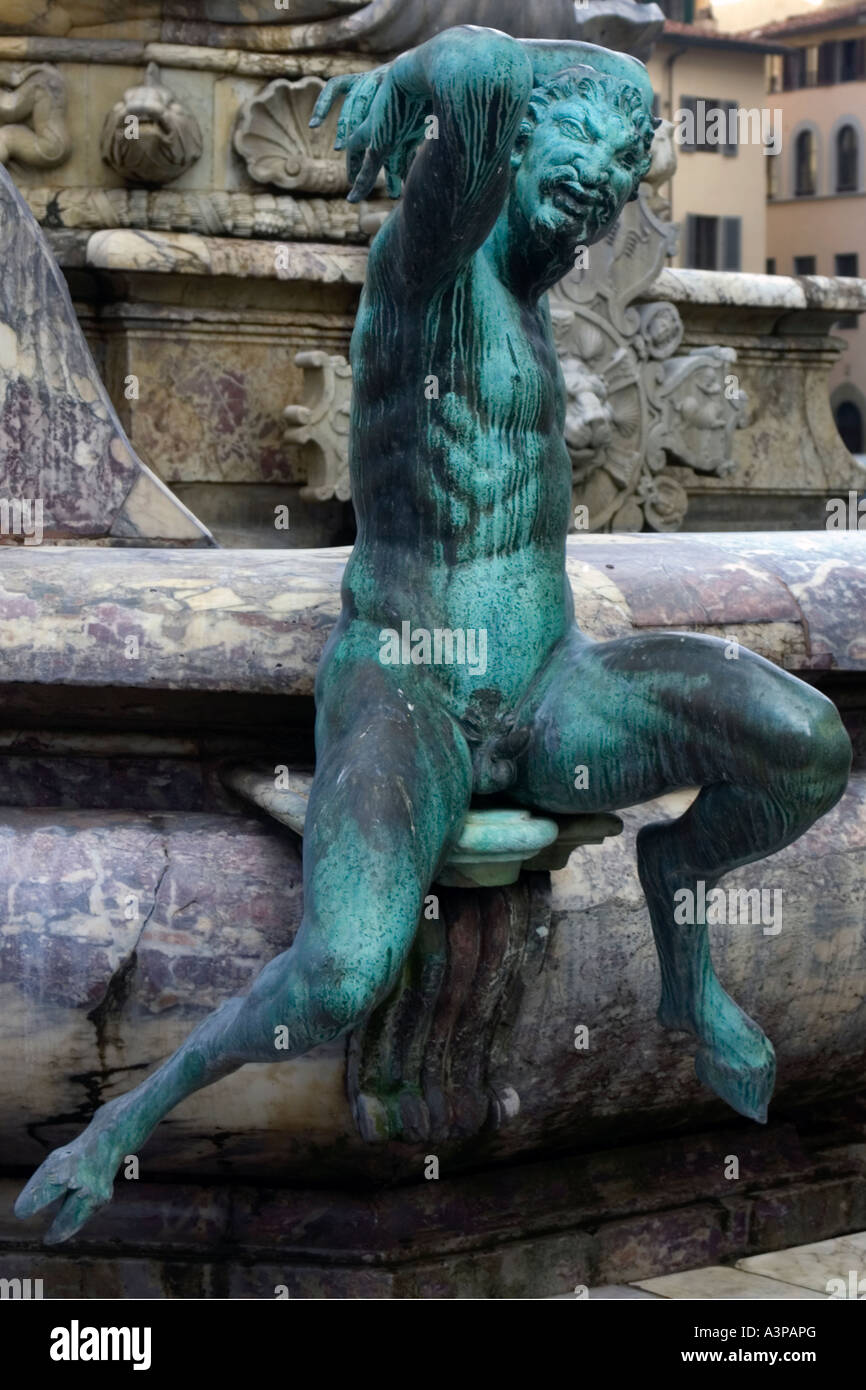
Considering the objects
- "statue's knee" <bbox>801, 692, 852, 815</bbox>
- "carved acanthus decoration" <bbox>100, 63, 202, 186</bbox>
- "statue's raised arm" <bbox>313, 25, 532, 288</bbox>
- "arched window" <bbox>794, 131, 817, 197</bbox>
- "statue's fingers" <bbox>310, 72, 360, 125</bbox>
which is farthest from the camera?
"arched window" <bbox>794, 131, 817, 197</bbox>

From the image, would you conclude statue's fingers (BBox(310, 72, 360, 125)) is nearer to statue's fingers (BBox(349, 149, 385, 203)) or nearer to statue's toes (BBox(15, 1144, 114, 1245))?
statue's fingers (BBox(349, 149, 385, 203))

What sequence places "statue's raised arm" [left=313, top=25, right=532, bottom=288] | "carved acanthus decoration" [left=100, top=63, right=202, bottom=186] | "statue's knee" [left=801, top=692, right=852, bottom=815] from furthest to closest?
"carved acanthus decoration" [left=100, top=63, right=202, bottom=186]
"statue's knee" [left=801, top=692, right=852, bottom=815]
"statue's raised arm" [left=313, top=25, right=532, bottom=288]

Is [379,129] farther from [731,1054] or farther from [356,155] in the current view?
[731,1054]

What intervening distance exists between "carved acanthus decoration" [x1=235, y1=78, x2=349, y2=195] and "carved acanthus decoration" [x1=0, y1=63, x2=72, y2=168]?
0.45m

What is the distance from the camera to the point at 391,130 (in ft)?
9.18

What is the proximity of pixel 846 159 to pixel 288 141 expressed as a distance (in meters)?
35.1

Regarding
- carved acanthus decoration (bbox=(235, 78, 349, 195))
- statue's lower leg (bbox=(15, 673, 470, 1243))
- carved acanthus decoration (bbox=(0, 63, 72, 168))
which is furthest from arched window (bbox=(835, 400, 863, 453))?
statue's lower leg (bbox=(15, 673, 470, 1243))

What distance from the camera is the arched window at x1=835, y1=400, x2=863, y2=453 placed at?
34.1m

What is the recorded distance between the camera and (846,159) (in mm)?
38875

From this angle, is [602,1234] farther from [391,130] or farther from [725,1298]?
[391,130]

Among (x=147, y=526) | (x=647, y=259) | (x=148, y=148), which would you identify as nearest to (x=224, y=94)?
(x=148, y=148)

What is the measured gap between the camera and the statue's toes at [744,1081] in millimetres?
2959

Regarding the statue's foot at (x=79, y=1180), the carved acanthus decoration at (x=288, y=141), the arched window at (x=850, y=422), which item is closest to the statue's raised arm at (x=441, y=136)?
the statue's foot at (x=79, y=1180)

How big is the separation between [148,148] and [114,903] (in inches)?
110
